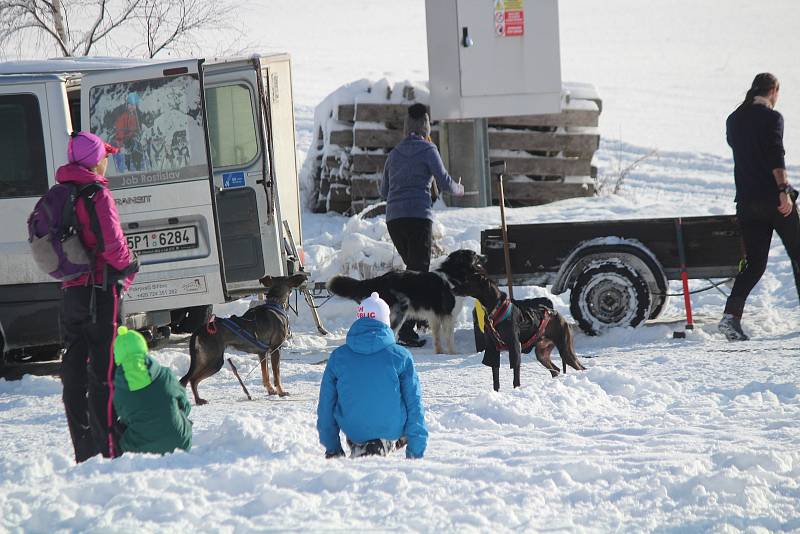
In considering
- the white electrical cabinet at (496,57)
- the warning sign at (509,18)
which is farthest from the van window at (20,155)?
the warning sign at (509,18)

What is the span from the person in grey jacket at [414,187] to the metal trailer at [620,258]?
592 millimetres

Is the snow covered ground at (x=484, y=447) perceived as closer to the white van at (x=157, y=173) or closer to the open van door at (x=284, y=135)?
the white van at (x=157, y=173)

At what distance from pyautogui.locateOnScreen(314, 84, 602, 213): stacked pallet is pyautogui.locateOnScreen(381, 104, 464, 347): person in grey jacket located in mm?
4518

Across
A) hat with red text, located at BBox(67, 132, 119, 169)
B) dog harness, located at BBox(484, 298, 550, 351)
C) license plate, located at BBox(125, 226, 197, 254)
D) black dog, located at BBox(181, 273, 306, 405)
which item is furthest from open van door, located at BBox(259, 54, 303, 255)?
hat with red text, located at BBox(67, 132, 119, 169)

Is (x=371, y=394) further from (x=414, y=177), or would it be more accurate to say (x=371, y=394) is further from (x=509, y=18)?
(x=509, y=18)

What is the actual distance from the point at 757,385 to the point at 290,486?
→ 11.4 feet

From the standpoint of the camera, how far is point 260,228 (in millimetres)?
8375

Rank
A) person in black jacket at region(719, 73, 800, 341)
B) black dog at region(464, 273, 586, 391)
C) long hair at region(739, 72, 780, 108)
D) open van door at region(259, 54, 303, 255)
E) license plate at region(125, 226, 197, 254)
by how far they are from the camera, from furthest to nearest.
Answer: open van door at region(259, 54, 303, 255), long hair at region(739, 72, 780, 108), person in black jacket at region(719, 73, 800, 341), license plate at region(125, 226, 197, 254), black dog at region(464, 273, 586, 391)

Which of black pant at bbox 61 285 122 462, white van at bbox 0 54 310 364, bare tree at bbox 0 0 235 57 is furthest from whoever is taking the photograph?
bare tree at bbox 0 0 235 57

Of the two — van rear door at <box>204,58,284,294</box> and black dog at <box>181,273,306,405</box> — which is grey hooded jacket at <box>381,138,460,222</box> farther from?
black dog at <box>181,273,306,405</box>

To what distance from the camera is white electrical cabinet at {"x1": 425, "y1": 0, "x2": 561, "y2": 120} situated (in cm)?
1273

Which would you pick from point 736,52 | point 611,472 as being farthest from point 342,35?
point 611,472

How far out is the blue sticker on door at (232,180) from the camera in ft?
27.4

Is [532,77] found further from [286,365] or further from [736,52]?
[736,52]
